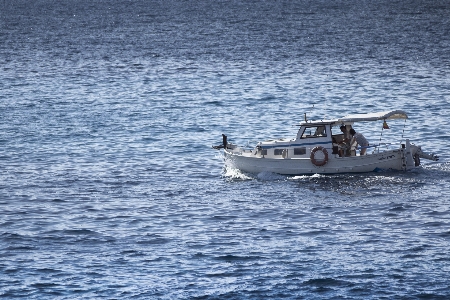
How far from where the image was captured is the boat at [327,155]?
2137 inches

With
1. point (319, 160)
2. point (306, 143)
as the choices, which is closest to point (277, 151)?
point (306, 143)

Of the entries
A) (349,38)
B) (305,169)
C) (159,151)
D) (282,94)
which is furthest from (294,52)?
(305,169)

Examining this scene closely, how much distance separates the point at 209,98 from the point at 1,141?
28.4 m

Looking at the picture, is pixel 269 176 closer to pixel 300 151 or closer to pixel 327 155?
pixel 300 151

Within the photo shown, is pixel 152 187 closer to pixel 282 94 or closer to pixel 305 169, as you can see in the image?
pixel 305 169

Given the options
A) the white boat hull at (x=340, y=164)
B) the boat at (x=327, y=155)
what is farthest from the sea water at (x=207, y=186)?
the boat at (x=327, y=155)

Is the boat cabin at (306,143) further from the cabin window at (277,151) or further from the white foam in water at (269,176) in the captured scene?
the white foam in water at (269,176)

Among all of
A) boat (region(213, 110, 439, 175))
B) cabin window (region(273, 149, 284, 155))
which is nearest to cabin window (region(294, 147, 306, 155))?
boat (region(213, 110, 439, 175))

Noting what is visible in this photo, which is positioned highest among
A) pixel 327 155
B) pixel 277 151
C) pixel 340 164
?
pixel 277 151

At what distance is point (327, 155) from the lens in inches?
2140

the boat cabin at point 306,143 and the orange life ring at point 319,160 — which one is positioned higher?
the boat cabin at point 306,143

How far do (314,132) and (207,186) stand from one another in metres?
7.26

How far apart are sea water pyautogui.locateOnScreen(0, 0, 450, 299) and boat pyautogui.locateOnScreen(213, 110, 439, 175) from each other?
0.70 meters

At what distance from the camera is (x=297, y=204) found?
161 feet
